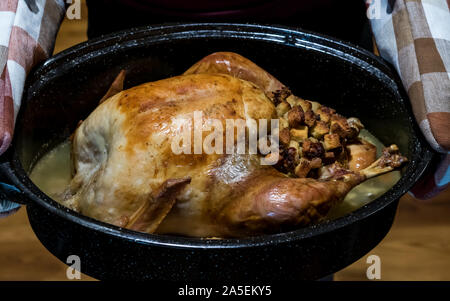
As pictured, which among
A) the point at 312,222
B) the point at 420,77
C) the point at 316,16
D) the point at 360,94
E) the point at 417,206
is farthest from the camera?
the point at 417,206

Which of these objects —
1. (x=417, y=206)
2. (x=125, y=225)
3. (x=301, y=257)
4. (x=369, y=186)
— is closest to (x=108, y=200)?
(x=125, y=225)

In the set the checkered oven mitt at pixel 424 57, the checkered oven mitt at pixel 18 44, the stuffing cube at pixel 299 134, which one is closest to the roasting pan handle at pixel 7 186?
the checkered oven mitt at pixel 18 44

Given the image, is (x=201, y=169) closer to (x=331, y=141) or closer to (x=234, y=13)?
(x=331, y=141)

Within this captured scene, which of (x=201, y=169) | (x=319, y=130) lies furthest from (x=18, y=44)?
(x=319, y=130)

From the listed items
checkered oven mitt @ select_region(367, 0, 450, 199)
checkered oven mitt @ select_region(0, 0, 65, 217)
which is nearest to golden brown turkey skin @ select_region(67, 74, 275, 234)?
checkered oven mitt @ select_region(0, 0, 65, 217)

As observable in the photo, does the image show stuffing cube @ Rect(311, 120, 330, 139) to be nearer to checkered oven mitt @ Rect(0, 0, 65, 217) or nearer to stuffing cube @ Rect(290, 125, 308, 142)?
stuffing cube @ Rect(290, 125, 308, 142)

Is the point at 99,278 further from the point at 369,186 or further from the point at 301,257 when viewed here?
the point at 369,186
